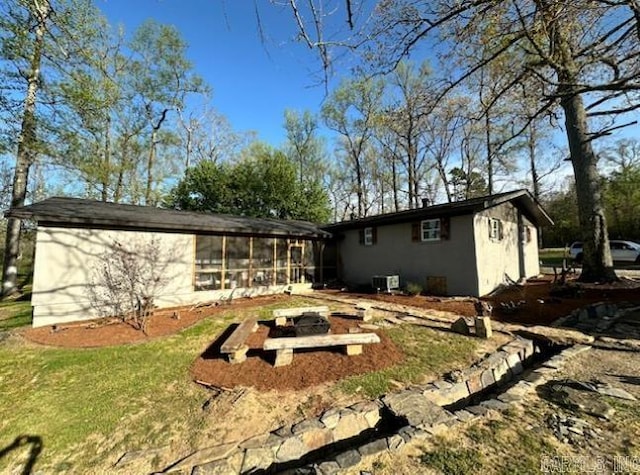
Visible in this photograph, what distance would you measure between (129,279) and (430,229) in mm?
9627

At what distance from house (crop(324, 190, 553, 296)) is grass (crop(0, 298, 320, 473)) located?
781cm

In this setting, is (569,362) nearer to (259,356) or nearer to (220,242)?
(259,356)

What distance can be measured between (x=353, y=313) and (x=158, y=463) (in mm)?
5004

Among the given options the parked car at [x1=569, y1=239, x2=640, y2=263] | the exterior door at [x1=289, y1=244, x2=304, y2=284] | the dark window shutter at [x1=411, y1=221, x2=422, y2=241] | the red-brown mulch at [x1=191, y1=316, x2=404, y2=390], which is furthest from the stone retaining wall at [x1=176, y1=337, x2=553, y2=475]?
the parked car at [x1=569, y1=239, x2=640, y2=263]

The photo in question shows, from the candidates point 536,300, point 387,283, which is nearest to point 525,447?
point 536,300

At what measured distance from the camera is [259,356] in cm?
459

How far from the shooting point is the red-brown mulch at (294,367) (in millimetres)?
3848

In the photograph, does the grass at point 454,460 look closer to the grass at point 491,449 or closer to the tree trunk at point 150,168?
the grass at point 491,449

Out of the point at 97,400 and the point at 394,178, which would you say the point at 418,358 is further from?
the point at 394,178

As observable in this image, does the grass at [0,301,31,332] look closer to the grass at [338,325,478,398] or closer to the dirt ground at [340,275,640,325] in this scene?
the grass at [338,325,478,398]

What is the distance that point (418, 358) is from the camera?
451 cm

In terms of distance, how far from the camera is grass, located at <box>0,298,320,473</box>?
2783 mm

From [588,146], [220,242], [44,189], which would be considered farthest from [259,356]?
[44,189]

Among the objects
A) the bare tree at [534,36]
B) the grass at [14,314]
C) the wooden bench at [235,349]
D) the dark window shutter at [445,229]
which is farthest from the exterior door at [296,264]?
the grass at [14,314]
